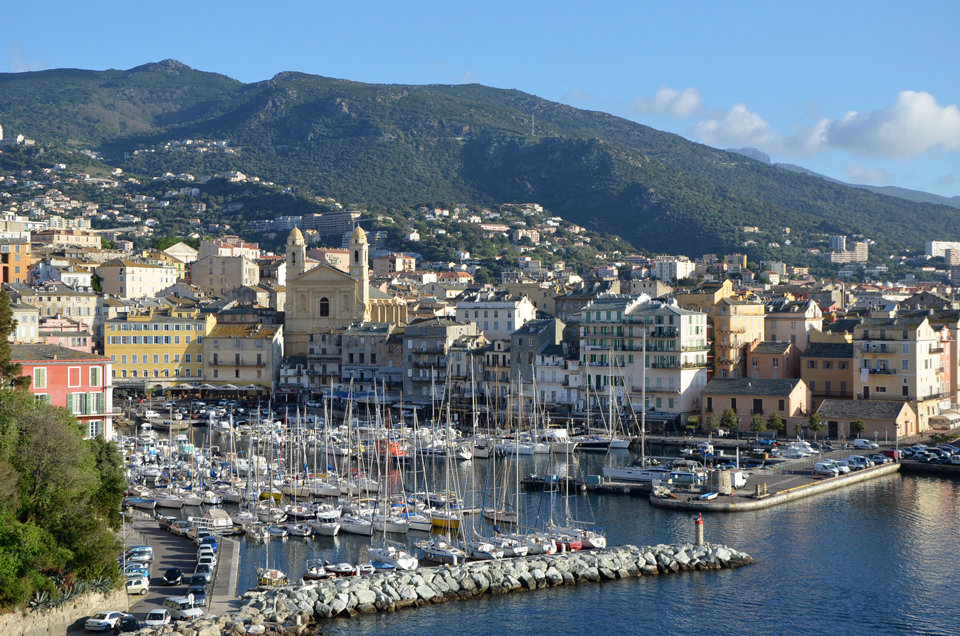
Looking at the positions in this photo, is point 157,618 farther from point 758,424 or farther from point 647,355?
point 647,355

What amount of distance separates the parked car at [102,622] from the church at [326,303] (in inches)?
2375

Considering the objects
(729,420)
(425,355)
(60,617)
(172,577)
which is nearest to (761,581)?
(172,577)

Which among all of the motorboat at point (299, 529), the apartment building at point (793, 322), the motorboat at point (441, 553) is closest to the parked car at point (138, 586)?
the motorboat at point (441, 553)

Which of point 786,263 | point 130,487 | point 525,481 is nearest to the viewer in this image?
point 130,487

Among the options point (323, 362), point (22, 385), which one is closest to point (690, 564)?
point (22, 385)

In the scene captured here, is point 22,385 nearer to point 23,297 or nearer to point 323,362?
point 323,362

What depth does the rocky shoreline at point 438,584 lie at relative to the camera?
2853 centimetres

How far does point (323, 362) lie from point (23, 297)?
2282cm

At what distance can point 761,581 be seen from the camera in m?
34.0

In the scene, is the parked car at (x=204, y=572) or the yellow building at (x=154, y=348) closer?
the parked car at (x=204, y=572)

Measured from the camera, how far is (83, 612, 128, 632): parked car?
86.7 ft

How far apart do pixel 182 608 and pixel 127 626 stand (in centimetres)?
175

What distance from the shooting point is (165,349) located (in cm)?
8194

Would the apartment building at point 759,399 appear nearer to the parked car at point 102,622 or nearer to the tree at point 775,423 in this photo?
the tree at point 775,423
